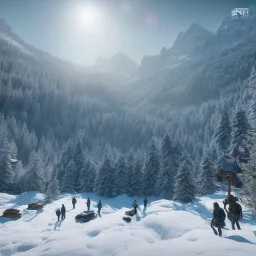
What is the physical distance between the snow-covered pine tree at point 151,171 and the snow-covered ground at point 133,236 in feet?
53.0

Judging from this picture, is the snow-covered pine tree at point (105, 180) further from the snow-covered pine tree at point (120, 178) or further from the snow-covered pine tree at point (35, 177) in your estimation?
the snow-covered pine tree at point (35, 177)

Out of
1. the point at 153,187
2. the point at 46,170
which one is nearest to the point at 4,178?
the point at 46,170

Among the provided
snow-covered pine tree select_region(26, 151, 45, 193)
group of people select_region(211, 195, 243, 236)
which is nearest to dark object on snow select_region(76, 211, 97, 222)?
group of people select_region(211, 195, 243, 236)

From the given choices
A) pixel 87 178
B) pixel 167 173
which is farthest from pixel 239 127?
pixel 87 178

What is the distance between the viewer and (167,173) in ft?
169

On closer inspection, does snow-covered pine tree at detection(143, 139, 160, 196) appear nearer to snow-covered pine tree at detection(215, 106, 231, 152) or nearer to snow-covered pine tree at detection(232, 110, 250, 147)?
snow-covered pine tree at detection(215, 106, 231, 152)

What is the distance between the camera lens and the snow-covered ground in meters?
12.3

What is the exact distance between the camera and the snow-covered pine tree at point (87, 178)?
59125mm

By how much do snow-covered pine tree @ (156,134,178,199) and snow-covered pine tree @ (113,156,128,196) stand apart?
22.9ft

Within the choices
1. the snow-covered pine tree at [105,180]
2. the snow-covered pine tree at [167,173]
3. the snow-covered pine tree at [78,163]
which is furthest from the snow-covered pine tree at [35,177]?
the snow-covered pine tree at [167,173]

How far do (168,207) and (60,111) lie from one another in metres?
169

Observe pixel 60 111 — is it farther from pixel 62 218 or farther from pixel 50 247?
pixel 50 247

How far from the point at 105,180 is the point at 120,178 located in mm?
3172

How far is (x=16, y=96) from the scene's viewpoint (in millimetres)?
176375
